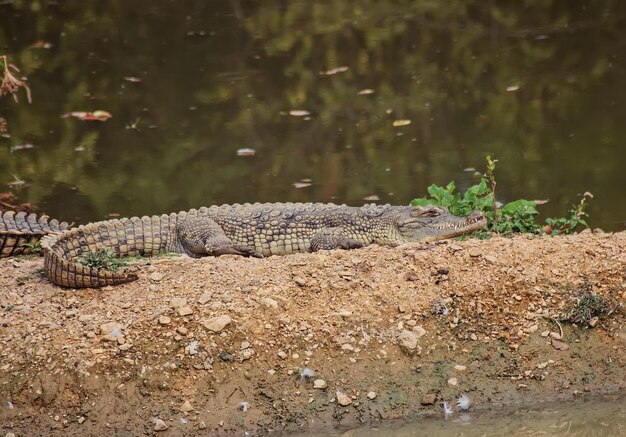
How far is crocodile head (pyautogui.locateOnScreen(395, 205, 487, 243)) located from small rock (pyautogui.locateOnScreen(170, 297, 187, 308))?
199cm

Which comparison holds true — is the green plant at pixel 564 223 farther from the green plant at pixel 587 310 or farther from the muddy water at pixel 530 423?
the muddy water at pixel 530 423

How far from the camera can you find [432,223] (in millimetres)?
6957

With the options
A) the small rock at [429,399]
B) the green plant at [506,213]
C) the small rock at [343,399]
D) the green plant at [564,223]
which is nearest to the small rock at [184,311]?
the small rock at [343,399]

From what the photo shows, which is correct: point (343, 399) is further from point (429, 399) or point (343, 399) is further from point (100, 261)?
point (100, 261)

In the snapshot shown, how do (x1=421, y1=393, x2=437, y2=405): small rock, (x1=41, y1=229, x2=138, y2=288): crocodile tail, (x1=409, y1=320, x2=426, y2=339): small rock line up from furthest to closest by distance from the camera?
(x1=41, y1=229, x2=138, y2=288): crocodile tail
(x1=409, y1=320, x2=426, y2=339): small rock
(x1=421, y1=393, x2=437, y2=405): small rock

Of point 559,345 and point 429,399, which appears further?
point 559,345

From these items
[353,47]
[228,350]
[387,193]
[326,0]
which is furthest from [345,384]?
[326,0]

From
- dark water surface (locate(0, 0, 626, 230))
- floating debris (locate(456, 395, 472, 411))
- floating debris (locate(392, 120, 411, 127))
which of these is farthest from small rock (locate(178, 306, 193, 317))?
floating debris (locate(392, 120, 411, 127))

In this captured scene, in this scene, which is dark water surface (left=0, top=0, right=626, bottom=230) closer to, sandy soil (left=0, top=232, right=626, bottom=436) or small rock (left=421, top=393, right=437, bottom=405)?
sandy soil (left=0, top=232, right=626, bottom=436)

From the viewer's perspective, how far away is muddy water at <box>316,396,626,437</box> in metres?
5.06

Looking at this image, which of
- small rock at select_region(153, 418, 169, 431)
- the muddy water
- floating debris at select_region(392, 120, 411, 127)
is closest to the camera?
the muddy water

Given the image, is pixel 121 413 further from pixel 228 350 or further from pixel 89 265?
pixel 89 265

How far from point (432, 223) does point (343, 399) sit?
6.69 ft

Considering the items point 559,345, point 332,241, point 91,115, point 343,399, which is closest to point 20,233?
point 332,241
